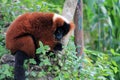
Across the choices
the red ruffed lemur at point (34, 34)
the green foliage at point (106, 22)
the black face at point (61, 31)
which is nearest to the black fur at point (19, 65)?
the red ruffed lemur at point (34, 34)

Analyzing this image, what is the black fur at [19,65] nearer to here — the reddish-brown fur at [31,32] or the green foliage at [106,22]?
the reddish-brown fur at [31,32]

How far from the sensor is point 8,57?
12.0ft

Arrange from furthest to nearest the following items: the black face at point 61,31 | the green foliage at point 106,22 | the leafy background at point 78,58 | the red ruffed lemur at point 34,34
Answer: the green foliage at point 106,22 → the black face at point 61,31 → the red ruffed lemur at point 34,34 → the leafy background at point 78,58

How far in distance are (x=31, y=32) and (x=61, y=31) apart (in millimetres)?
328

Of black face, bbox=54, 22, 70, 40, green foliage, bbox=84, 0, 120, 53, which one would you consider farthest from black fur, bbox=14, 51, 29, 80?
green foliage, bbox=84, 0, 120, 53

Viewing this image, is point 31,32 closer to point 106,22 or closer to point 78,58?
point 78,58

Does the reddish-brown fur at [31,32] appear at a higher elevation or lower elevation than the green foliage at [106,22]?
higher

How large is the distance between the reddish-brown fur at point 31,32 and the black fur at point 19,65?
0.05 m

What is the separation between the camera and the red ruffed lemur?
348 cm

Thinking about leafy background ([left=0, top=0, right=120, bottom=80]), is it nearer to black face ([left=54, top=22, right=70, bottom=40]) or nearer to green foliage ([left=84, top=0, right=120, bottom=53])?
green foliage ([left=84, top=0, right=120, bottom=53])

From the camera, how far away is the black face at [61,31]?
367cm

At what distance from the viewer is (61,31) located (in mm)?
3729

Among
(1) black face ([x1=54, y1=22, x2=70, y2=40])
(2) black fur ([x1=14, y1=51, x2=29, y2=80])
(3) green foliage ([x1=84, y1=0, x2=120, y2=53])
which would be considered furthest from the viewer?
(3) green foliage ([x1=84, y1=0, x2=120, y2=53])

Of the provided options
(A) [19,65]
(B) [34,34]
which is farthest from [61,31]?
(A) [19,65]
